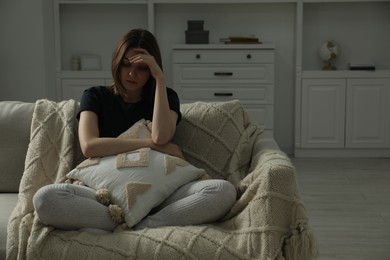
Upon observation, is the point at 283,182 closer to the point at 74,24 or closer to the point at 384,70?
the point at 384,70

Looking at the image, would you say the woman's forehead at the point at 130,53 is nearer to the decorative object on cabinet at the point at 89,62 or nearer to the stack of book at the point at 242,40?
the stack of book at the point at 242,40

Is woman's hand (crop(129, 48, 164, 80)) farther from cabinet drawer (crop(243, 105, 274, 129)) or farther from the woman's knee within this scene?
cabinet drawer (crop(243, 105, 274, 129))

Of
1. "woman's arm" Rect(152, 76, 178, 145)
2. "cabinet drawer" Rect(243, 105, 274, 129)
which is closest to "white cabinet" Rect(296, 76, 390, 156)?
"cabinet drawer" Rect(243, 105, 274, 129)

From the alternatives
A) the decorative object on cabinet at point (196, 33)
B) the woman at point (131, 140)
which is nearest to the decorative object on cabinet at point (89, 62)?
the decorative object on cabinet at point (196, 33)

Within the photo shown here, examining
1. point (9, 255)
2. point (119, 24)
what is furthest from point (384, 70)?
point (9, 255)

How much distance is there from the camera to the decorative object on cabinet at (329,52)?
548 cm

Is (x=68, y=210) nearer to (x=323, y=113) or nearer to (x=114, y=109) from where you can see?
(x=114, y=109)

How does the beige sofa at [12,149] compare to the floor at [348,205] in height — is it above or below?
above

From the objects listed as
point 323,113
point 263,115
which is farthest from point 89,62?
point 323,113

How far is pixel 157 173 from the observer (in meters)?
2.18

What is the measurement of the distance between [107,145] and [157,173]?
0.23 metres

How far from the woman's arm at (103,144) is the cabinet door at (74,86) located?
318 cm

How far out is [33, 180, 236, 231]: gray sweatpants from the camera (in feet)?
6.65

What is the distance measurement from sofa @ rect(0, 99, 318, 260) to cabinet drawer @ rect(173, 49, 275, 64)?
2792mm
